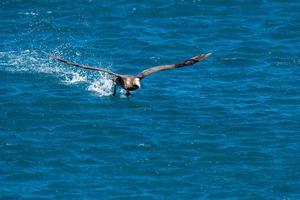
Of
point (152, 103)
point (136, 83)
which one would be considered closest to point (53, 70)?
point (152, 103)

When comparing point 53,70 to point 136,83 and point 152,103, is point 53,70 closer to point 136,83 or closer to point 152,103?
point 152,103

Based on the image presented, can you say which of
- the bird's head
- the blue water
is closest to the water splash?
the blue water

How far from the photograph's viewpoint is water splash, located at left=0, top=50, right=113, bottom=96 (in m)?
55.8

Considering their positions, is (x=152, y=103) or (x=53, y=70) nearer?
(x=152, y=103)

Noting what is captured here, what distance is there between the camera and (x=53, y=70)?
5725 centimetres

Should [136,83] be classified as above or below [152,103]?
above

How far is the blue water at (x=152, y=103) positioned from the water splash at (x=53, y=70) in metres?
0.07

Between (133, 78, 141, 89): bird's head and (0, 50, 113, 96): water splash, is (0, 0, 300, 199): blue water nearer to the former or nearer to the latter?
(0, 50, 113, 96): water splash

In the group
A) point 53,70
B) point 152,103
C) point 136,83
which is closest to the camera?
point 136,83

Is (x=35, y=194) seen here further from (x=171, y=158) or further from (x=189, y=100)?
(x=189, y=100)

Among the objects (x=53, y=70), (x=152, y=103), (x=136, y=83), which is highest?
(x=136, y=83)

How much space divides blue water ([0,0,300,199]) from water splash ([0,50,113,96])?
0.07 m

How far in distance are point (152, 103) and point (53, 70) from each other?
19.0ft

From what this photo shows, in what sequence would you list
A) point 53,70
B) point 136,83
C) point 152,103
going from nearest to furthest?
point 136,83 < point 152,103 < point 53,70
